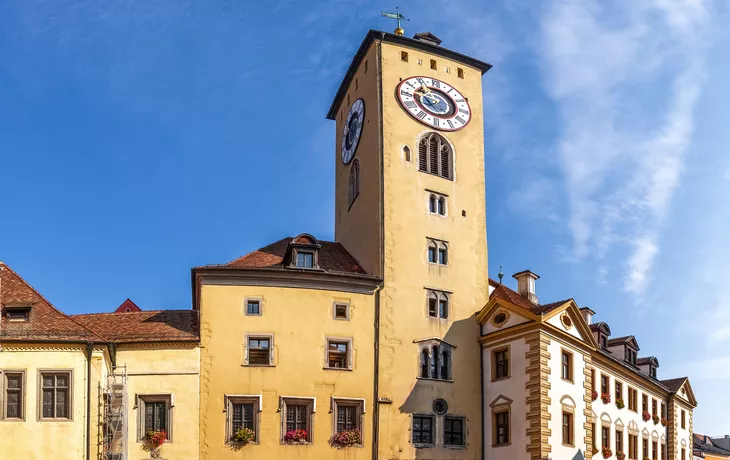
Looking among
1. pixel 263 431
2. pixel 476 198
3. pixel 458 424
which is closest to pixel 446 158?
pixel 476 198

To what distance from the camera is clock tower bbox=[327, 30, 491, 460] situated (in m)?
51.4

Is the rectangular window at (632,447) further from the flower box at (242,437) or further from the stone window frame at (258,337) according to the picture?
the flower box at (242,437)

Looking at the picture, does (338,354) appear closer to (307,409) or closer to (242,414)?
Result: (307,409)

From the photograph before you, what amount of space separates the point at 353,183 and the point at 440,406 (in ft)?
49.4

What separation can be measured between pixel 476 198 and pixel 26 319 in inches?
991

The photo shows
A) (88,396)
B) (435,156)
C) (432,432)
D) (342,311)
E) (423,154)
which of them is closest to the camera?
(88,396)

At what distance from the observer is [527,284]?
2398 inches

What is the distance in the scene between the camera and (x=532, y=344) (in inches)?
2000

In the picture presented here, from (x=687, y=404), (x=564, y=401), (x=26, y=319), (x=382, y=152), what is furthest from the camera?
(x=687, y=404)

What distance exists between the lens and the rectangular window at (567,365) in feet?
172

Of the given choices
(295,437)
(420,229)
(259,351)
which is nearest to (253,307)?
(259,351)

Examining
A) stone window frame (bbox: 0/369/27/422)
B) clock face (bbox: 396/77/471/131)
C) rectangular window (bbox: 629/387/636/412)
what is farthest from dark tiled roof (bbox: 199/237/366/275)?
rectangular window (bbox: 629/387/636/412)

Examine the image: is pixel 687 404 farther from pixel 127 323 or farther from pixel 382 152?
pixel 127 323

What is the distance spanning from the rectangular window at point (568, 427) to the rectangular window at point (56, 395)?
2402 centimetres
